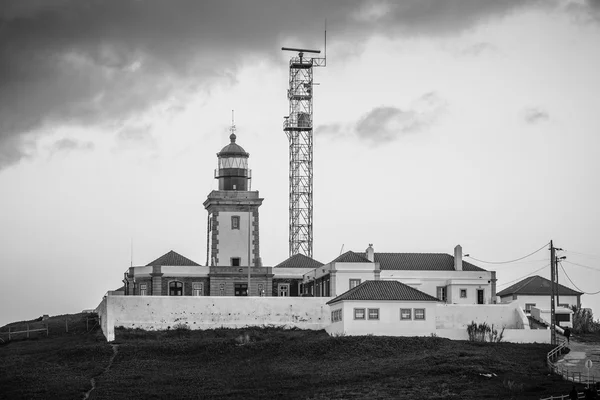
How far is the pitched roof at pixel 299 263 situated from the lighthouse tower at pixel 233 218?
329 cm

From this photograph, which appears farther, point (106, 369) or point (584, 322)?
point (584, 322)

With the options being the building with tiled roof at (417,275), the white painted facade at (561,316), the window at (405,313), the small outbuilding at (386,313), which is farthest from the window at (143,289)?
the white painted facade at (561,316)

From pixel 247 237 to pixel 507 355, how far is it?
25.8 m

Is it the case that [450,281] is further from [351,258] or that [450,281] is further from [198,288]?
[198,288]

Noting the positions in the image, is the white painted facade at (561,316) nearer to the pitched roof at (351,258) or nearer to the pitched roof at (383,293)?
the pitched roof at (351,258)

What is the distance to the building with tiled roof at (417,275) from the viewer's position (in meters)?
87.6

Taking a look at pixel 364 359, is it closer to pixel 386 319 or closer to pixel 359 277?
pixel 386 319

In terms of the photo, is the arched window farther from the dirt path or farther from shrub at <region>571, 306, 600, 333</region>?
shrub at <region>571, 306, 600, 333</region>

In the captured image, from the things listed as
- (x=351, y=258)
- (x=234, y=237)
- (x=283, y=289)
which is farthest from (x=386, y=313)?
(x=234, y=237)

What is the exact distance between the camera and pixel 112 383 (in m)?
66.4

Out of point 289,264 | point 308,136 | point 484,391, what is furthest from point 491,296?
point 484,391

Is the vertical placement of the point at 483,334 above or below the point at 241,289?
below

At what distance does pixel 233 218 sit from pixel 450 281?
15743 mm

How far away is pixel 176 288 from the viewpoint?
88.9 metres
